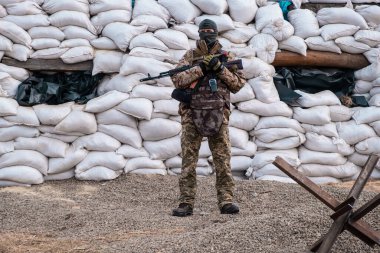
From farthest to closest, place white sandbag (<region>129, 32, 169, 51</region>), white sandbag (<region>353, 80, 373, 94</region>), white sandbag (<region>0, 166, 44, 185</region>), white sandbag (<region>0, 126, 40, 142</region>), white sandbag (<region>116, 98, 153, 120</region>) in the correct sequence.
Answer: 1. white sandbag (<region>353, 80, 373, 94</region>)
2. white sandbag (<region>129, 32, 169, 51</region>)
3. white sandbag (<region>116, 98, 153, 120</region>)
4. white sandbag (<region>0, 126, 40, 142</region>)
5. white sandbag (<region>0, 166, 44, 185</region>)

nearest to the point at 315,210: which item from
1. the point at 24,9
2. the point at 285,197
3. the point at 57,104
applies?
the point at 285,197

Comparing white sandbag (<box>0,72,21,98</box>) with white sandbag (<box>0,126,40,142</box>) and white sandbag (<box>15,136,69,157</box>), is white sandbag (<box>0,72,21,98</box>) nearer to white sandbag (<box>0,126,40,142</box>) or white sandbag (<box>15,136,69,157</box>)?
white sandbag (<box>0,126,40,142</box>)

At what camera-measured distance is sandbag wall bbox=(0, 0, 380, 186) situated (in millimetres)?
6363

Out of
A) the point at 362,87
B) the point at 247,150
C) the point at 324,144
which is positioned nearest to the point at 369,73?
the point at 362,87

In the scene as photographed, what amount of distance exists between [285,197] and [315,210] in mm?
1467

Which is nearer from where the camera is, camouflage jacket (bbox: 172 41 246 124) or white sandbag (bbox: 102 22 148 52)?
camouflage jacket (bbox: 172 41 246 124)

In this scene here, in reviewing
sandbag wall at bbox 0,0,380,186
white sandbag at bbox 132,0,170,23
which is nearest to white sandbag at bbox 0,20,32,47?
sandbag wall at bbox 0,0,380,186

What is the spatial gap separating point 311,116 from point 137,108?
72.7 inches

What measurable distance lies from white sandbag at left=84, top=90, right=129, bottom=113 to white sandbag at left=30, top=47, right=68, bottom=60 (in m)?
0.61

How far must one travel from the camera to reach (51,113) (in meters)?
6.38

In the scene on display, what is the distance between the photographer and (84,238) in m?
4.33

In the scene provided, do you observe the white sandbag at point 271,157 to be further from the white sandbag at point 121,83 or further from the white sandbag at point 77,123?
the white sandbag at point 77,123

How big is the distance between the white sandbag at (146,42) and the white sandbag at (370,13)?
239cm

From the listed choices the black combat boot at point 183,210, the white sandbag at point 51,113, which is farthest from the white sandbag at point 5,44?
the black combat boot at point 183,210
